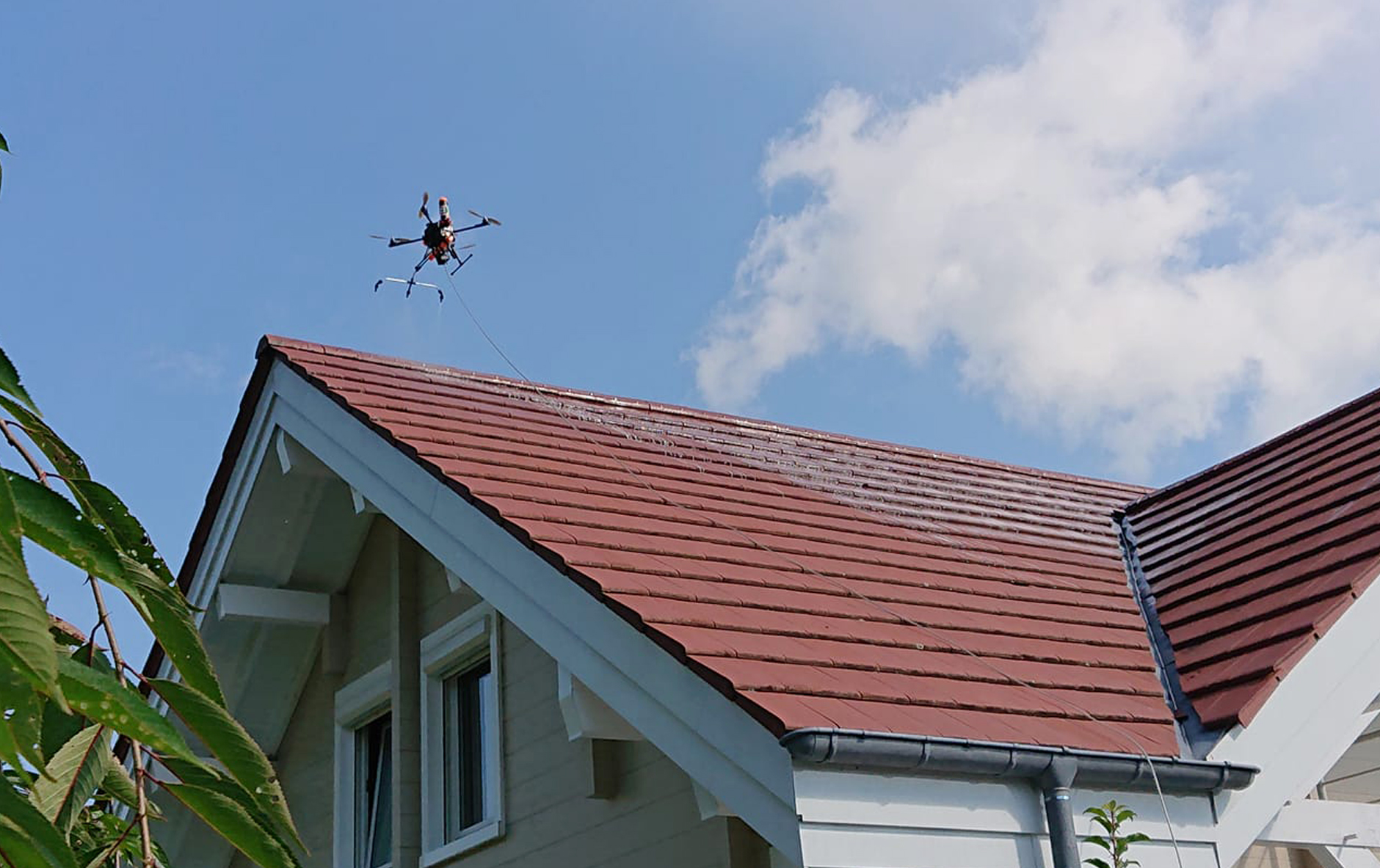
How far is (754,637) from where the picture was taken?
5363 millimetres

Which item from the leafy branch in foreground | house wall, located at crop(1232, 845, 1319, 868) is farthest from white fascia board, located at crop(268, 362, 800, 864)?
the leafy branch in foreground

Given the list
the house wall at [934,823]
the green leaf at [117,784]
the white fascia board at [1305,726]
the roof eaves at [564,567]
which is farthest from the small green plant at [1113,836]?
the green leaf at [117,784]

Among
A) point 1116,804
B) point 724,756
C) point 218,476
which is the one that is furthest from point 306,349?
point 1116,804

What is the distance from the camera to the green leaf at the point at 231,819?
1376 millimetres

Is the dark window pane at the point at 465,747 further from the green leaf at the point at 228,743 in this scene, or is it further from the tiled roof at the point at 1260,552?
the green leaf at the point at 228,743

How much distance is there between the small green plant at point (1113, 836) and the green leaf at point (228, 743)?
3.82 meters

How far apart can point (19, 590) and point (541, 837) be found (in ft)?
20.2

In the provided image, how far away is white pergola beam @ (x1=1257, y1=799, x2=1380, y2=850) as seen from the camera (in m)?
5.62

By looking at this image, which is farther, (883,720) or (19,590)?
(883,720)

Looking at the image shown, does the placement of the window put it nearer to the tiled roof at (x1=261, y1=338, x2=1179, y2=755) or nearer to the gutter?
the tiled roof at (x1=261, y1=338, x2=1179, y2=755)

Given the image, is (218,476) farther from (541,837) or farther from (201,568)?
(541,837)

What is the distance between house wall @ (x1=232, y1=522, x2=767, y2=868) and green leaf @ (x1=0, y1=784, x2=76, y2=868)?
180 inches

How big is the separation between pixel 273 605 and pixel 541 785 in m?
3.14

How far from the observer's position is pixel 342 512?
364 inches
